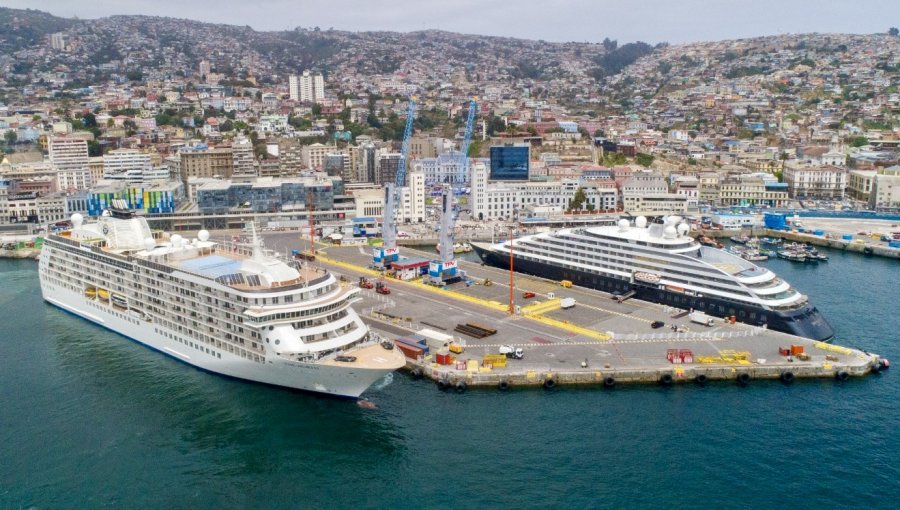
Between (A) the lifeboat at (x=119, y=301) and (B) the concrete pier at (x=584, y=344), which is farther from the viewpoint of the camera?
(A) the lifeboat at (x=119, y=301)

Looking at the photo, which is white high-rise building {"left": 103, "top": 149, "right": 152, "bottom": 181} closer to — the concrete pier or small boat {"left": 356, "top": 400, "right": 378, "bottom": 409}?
the concrete pier

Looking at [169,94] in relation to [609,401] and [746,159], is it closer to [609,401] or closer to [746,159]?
[746,159]

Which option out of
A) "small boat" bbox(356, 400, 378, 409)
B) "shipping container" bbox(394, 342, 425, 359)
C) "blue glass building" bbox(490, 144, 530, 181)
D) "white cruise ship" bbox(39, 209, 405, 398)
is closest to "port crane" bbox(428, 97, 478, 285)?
"white cruise ship" bbox(39, 209, 405, 398)

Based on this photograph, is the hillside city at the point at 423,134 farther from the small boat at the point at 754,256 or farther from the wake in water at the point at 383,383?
the wake in water at the point at 383,383

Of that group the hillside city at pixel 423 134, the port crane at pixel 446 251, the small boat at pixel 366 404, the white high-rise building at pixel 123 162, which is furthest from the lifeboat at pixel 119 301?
the white high-rise building at pixel 123 162

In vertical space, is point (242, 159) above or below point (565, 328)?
above

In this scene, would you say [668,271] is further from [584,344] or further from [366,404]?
[366,404]

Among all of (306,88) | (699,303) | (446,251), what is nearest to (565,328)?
(699,303)
